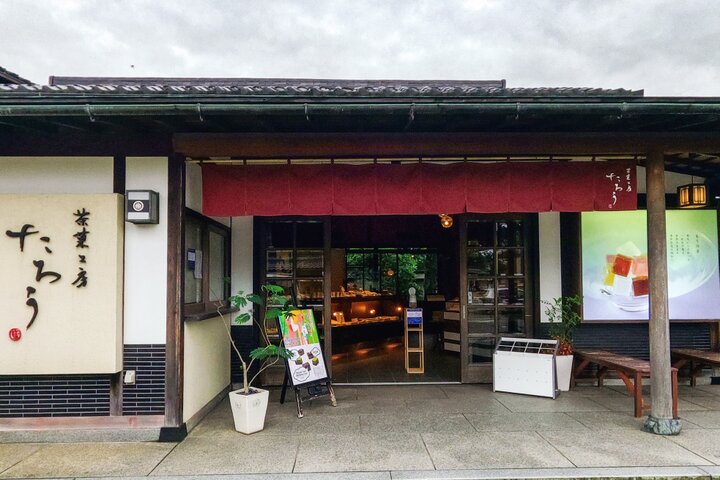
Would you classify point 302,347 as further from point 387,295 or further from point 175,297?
point 387,295

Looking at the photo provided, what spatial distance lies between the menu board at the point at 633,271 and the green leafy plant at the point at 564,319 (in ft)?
0.58

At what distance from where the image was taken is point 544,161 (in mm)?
4887

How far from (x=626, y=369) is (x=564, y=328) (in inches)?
46.5

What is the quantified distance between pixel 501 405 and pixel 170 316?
410cm

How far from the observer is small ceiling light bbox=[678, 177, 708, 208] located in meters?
5.89

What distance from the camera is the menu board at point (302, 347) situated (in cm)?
532

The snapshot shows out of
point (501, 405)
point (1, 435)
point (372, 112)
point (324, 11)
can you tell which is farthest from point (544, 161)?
point (324, 11)

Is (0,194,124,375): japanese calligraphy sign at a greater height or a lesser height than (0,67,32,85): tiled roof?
lesser

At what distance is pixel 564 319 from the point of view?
20.6 ft

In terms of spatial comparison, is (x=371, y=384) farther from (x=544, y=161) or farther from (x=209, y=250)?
(x=544, y=161)

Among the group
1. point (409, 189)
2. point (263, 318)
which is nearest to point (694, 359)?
point (409, 189)

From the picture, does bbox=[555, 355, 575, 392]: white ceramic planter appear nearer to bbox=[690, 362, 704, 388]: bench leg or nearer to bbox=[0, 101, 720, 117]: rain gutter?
bbox=[690, 362, 704, 388]: bench leg

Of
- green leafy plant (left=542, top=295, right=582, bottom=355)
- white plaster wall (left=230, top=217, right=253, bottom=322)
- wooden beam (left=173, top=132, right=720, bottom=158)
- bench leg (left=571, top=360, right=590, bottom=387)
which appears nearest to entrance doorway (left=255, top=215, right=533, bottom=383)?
white plaster wall (left=230, top=217, right=253, bottom=322)

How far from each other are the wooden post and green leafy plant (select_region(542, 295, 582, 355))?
1636 millimetres
